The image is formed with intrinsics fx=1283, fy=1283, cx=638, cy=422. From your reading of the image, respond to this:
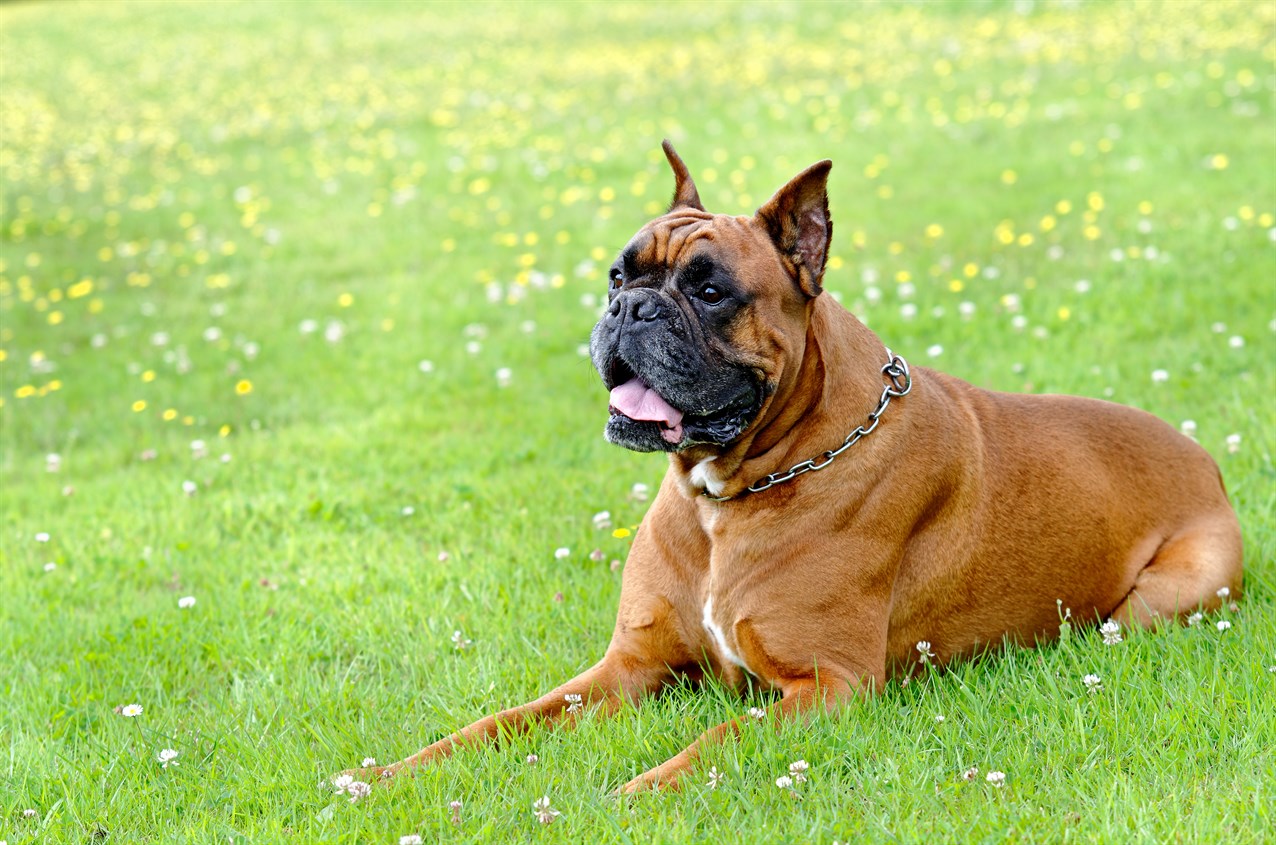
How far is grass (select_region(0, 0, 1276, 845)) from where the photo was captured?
145 inches

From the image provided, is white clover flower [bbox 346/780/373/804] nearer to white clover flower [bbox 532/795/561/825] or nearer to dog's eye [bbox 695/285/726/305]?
white clover flower [bbox 532/795/561/825]

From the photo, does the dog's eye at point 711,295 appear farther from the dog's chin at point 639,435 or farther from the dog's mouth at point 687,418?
the dog's chin at point 639,435

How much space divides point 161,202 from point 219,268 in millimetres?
2836

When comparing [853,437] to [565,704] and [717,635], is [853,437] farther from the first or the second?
[565,704]

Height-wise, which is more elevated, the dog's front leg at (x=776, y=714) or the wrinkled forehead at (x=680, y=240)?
the wrinkled forehead at (x=680, y=240)

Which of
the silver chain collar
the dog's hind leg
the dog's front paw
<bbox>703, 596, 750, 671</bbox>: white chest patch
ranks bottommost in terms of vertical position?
the dog's front paw

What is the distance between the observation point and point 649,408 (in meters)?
4.04

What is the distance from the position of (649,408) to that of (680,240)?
1.78 feet

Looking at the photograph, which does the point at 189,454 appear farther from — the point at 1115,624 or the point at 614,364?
the point at 1115,624

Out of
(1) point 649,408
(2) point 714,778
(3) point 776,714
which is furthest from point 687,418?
(2) point 714,778

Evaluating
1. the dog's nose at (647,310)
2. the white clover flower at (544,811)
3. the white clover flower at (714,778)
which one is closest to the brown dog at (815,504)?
the dog's nose at (647,310)

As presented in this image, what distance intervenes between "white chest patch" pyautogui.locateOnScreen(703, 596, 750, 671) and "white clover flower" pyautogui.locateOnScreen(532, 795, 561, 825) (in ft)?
2.71

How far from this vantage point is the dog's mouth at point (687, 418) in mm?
3992

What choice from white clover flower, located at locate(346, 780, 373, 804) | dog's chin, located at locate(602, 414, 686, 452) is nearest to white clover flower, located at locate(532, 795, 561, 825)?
white clover flower, located at locate(346, 780, 373, 804)
